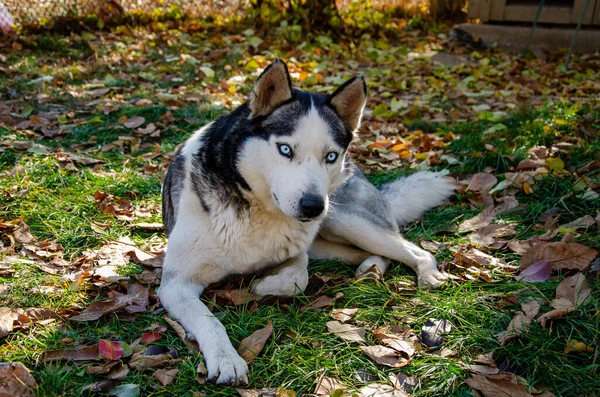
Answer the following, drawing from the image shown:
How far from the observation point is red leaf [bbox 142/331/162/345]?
101 inches

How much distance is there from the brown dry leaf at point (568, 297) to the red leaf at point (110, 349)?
1933mm

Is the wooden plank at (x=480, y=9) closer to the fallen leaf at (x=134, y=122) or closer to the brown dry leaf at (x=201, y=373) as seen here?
the fallen leaf at (x=134, y=122)

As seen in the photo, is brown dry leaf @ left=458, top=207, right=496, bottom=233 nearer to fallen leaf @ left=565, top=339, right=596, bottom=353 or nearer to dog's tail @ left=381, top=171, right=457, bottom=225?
dog's tail @ left=381, top=171, right=457, bottom=225

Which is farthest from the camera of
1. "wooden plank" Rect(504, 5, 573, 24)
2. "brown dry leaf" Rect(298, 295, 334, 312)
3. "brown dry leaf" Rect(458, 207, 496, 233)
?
"wooden plank" Rect(504, 5, 573, 24)

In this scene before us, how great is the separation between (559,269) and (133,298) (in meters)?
2.34

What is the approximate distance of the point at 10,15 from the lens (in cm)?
809

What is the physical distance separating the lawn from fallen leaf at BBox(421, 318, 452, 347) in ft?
0.09

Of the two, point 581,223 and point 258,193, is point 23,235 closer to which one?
point 258,193

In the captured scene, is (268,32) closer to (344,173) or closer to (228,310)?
(344,173)

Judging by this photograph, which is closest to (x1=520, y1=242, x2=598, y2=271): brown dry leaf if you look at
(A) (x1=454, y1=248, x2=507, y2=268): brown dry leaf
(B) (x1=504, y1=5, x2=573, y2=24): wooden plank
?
(A) (x1=454, y1=248, x2=507, y2=268): brown dry leaf

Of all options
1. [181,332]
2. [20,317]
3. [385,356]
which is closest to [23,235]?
[20,317]

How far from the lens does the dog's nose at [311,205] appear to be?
257 centimetres

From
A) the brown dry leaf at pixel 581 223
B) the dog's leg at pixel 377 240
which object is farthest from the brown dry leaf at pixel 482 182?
the dog's leg at pixel 377 240

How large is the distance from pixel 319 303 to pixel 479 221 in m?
1.56
